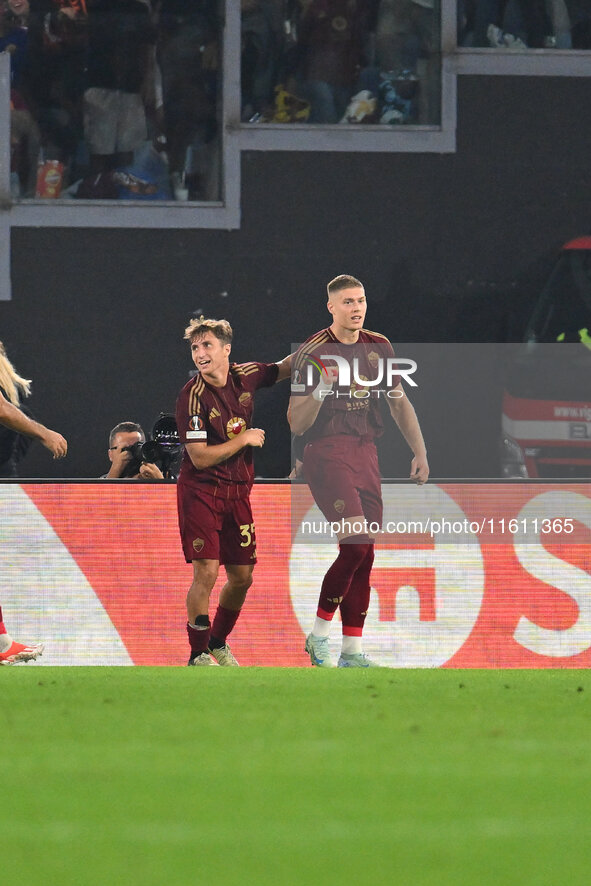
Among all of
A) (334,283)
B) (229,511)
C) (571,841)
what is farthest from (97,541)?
(571,841)

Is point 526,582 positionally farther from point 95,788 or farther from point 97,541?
point 95,788

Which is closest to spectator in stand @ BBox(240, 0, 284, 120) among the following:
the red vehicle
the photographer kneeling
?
the red vehicle

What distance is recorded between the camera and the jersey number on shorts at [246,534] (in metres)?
7.85

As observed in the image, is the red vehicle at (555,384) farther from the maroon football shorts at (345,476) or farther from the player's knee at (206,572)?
the player's knee at (206,572)

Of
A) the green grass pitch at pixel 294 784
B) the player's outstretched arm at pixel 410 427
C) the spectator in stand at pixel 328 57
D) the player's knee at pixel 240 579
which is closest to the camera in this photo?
the green grass pitch at pixel 294 784

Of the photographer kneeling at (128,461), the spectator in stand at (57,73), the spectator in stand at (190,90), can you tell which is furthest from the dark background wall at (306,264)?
the photographer kneeling at (128,461)

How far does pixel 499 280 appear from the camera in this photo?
15453 mm

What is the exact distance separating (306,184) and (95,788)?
11668mm

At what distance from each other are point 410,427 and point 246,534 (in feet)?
3.66

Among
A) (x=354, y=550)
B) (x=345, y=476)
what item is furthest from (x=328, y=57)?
(x=354, y=550)

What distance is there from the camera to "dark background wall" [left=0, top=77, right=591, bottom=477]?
14906mm

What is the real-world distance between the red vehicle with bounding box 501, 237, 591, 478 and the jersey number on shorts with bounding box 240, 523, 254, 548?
5612 millimetres

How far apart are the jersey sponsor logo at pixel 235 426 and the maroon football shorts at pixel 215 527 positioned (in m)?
0.32

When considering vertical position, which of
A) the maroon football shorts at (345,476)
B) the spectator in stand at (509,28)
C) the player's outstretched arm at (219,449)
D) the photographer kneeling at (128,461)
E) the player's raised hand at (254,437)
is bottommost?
the photographer kneeling at (128,461)
